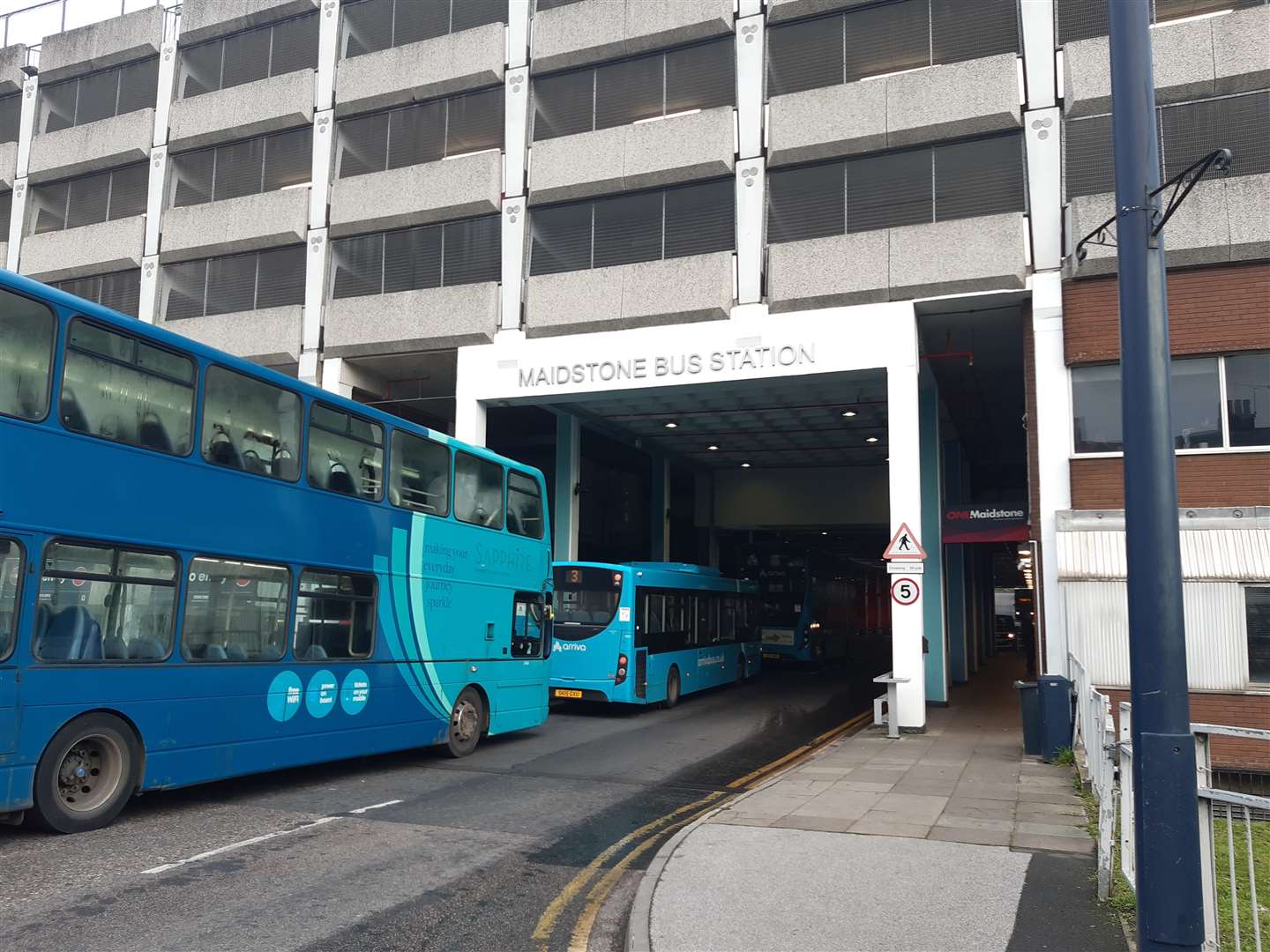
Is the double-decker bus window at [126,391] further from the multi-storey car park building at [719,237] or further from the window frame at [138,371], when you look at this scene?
the multi-storey car park building at [719,237]

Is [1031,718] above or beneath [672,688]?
above

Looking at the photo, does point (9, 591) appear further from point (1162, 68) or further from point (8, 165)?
point (8, 165)

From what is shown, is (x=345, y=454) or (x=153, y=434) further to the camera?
(x=345, y=454)

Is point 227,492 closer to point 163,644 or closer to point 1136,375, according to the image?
point 163,644

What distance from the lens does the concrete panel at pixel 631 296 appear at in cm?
1909

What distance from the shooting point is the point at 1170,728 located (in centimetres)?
443

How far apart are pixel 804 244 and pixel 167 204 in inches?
672

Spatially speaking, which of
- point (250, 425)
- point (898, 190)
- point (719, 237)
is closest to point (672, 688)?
point (719, 237)

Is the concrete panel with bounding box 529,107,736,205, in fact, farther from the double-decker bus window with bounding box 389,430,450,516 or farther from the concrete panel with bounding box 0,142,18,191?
the concrete panel with bounding box 0,142,18,191

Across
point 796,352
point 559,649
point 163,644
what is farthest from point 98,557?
point 796,352

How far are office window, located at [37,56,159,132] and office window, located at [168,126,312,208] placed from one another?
2425 mm

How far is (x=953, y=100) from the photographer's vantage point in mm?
17797

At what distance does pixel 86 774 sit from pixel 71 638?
120 centimetres

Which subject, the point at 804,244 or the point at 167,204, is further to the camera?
the point at 167,204
